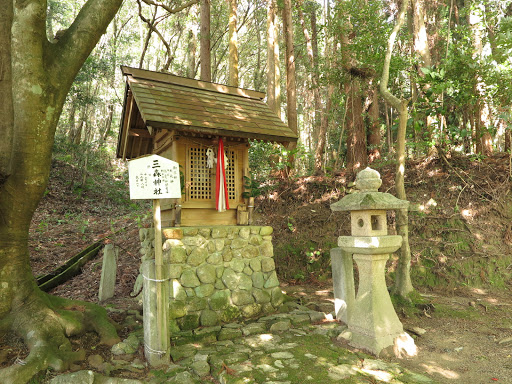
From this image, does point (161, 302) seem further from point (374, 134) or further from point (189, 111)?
point (374, 134)

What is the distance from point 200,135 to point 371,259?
12.1 feet

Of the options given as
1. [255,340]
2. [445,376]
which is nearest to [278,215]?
[255,340]

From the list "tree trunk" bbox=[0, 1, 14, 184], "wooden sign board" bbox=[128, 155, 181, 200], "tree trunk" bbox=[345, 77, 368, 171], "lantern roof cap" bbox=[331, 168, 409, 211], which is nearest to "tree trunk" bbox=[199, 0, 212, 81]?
"tree trunk" bbox=[345, 77, 368, 171]

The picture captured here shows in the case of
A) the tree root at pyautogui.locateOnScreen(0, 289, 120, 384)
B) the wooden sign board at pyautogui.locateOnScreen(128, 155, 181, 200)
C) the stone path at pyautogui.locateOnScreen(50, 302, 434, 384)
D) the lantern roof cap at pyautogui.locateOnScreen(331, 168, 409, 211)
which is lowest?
the stone path at pyautogui.locateOnScreen(50, 302, 434, 384)

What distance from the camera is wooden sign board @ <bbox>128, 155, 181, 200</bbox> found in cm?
425

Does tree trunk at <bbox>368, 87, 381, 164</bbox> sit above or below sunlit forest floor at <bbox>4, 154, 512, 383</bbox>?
above

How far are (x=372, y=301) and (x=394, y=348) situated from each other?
0.69 meters

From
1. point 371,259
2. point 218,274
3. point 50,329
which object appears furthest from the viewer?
point 218,274

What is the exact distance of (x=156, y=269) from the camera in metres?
4.14

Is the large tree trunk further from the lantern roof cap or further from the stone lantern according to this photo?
the lantern roof cap

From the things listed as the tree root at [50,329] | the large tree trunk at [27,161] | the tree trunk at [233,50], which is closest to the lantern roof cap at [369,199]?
the tree root at [50,329]

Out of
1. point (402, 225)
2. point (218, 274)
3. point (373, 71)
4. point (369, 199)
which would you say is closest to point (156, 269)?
point (218, 274)

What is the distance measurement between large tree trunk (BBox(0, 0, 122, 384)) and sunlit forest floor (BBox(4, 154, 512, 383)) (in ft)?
1.19

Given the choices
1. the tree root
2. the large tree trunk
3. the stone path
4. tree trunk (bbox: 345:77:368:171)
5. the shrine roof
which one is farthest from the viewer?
tree trunk (bbox: 345:77:368:171)
